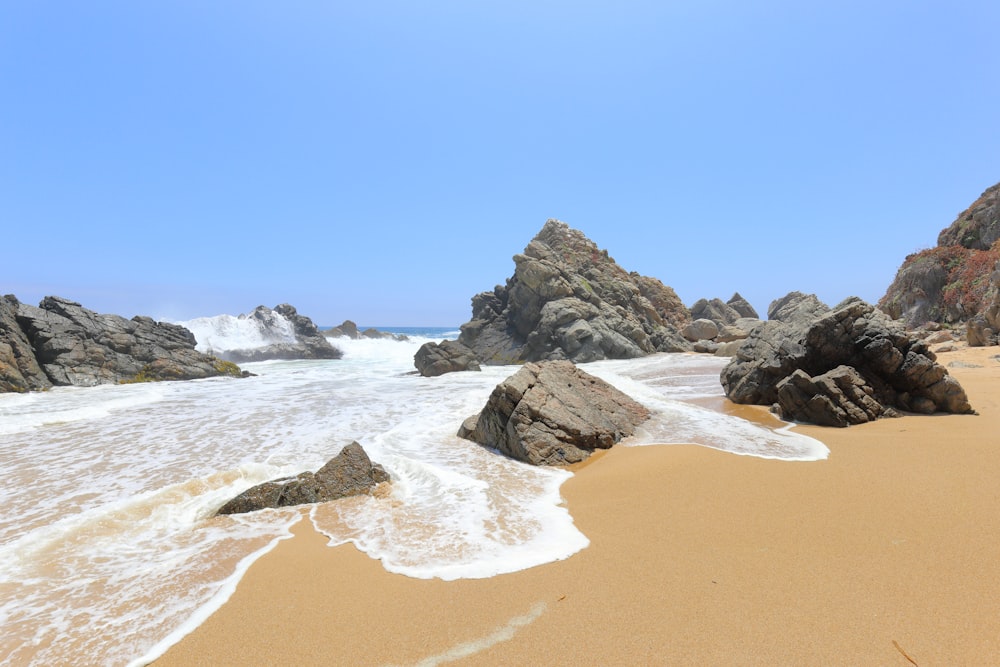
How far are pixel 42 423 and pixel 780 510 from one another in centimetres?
1550

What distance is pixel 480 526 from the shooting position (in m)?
5.07

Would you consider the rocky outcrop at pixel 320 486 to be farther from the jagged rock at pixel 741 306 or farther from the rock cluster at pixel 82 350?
the jagged rock at pixel 741 306

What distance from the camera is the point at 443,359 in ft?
78.1

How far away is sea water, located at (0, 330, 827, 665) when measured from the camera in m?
3.68

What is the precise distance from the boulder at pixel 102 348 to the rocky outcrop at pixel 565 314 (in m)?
17.7

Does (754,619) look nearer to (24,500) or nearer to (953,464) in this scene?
(953,464)

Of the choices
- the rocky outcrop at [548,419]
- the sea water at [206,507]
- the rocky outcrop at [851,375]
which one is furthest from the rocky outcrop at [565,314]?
the rocky outcrop at [548,419]

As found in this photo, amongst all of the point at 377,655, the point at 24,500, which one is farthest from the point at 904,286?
the point at 24,500

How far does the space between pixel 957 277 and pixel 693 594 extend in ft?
98.3

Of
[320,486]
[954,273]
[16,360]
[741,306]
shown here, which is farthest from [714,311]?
[16,360]

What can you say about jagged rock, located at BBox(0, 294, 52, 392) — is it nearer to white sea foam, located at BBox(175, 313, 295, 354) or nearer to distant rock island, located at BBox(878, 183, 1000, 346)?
white sea foam, located at BBox(175, 313, 295, 354)

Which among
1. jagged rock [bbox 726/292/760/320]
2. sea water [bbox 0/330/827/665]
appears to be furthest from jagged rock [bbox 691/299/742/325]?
sea water [bbox 0/330/827/665]

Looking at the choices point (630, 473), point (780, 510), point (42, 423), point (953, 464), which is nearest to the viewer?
point (780, 510)

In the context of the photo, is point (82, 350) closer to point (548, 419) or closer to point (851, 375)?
point (548, 419)
